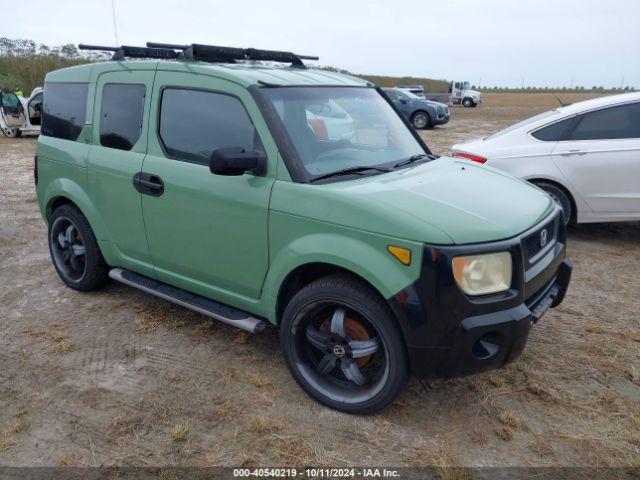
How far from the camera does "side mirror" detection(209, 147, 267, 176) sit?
3.10 metres

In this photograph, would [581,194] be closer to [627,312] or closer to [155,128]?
[627,312]

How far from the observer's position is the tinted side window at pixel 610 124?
5961 millimetres

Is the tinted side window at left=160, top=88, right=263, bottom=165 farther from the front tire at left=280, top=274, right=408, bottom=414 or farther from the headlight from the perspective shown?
the headlight

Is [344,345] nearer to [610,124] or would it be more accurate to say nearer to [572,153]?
[572,153]

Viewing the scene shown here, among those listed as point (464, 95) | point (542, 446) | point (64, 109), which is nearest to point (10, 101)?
point (64, 109)

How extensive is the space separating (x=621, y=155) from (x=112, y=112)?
5073mm

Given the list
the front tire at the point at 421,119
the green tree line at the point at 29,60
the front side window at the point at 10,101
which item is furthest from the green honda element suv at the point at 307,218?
the green tree line at the point at 29,60

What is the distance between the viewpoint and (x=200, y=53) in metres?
4.07

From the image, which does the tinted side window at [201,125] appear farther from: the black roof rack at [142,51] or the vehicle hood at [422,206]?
the black roof rack at [142,51]

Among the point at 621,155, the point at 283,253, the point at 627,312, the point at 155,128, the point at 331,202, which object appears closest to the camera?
the point at 331,202

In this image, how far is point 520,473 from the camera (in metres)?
2.71

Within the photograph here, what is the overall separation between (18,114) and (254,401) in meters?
19.2

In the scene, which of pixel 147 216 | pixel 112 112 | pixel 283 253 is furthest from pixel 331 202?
pixel 112 112

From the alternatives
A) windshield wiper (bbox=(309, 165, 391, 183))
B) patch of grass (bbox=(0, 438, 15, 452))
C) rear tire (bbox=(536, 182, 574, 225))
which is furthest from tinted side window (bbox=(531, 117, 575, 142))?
patch of grass (bbox=(0, 438, 15, 452))
